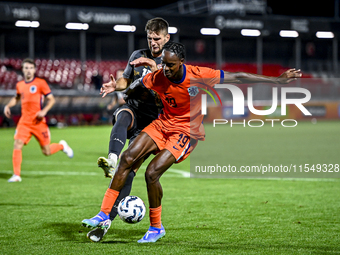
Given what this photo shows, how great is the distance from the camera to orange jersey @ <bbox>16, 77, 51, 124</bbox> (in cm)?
916

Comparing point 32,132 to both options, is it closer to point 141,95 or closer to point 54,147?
point 54,147

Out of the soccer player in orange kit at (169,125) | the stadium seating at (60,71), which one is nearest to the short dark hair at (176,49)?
the soccer player in orange kit at (169,125)

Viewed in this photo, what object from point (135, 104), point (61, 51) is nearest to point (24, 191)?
point (135, 104)

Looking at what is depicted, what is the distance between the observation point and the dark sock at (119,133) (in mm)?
5148

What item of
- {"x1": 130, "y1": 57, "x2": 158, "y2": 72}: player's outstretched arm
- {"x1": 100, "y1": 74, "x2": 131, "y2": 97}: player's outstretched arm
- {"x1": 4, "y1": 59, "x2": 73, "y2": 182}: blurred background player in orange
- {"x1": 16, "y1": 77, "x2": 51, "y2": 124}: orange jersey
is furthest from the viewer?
{"x1": 16, "y1": 77, "x2": 51, "y2": 124}: orange jersey

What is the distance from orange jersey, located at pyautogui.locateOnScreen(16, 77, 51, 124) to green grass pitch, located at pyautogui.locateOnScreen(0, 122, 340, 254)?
133 centimetres

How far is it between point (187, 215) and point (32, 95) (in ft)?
15.9

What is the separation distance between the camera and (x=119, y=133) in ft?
17.1

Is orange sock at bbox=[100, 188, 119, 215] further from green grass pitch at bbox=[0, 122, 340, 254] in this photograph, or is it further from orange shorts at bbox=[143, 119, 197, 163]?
orange shorts at bbox=[143, 119, 197, 163]

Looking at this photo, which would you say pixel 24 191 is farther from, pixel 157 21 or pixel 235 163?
pixel 235 163

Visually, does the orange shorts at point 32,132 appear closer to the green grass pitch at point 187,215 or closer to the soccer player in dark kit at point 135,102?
the green grass pitch at point 187,215

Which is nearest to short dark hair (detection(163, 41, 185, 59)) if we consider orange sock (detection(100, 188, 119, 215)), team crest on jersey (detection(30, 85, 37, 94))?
orange sock (detection(100, 188, 119, 215))

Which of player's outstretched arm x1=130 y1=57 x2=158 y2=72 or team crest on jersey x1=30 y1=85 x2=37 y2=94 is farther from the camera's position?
team crest on jersey x1=30 y1=85 x2=37 y2=94

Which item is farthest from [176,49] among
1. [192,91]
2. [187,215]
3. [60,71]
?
[60,71]
